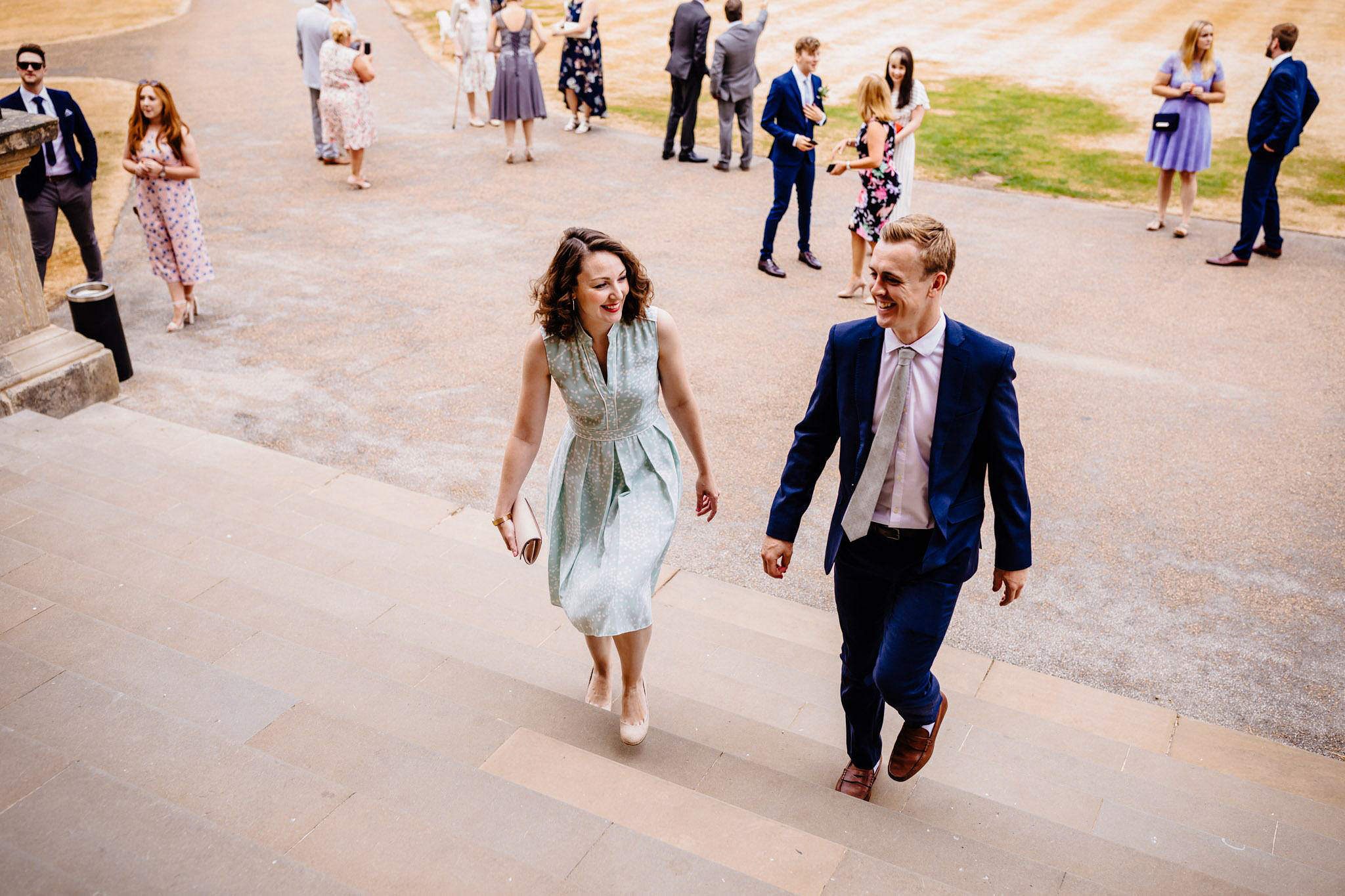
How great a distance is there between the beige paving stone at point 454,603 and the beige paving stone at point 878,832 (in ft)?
4.42

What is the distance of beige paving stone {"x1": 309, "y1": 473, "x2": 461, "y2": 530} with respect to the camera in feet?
19.1

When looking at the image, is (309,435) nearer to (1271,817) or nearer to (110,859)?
(110,859)

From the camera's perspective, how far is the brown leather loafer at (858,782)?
12.4 ft

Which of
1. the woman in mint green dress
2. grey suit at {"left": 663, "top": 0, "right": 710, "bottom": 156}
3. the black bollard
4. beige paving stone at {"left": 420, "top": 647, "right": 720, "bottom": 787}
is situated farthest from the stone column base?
grey suit at {"left": 663, "top": 0, "right": 710, "bottom": 156}

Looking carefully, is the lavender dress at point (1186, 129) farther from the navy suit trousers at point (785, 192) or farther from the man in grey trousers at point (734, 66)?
the man in grey trousers at point (734, 66)

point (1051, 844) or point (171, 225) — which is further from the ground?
point (171, 225)

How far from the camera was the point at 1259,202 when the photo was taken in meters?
10.1

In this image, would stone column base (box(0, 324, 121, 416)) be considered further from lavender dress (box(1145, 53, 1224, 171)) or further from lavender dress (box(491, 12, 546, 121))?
lavender dress (box(1145, 53, 1224, 171))

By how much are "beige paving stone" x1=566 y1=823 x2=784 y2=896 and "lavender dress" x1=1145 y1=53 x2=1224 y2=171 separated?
9.94 metres

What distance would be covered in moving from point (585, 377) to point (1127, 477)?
14.1 ft

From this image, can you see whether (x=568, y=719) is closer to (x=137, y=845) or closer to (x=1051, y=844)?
(x=137, y=845)

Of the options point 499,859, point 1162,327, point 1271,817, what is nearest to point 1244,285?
point 1162,327

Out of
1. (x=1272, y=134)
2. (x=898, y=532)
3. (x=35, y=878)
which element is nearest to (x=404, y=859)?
(x=35, y=878)

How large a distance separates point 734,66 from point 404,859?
1158cm
